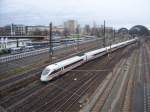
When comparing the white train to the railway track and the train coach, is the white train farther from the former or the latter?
the railway track

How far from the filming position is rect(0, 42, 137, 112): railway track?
897 inches

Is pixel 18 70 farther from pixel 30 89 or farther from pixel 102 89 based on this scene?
pixel 102 89

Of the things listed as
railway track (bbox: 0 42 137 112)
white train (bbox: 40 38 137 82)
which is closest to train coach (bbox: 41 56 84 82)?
white train (bbox: 40 38 137 82)

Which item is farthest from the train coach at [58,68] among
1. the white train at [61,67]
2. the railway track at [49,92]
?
the railway track at [49,92]

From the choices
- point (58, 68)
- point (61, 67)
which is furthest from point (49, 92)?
point (61, 67)

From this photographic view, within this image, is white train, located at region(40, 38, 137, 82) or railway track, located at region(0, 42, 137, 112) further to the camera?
white train, located at region(40, 38, 137, 82)

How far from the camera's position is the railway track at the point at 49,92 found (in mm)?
22781

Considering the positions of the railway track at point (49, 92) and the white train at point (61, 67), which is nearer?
the railway track at point (49, 92)

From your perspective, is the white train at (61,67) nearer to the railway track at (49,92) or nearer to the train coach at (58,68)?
the train coach at (58,68)

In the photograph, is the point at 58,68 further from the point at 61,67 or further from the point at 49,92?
the point at 49,92

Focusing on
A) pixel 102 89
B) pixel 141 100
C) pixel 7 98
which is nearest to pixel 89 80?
pixel 102 89

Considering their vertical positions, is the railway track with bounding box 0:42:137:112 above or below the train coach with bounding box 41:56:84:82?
below

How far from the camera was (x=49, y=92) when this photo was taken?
1077 inches

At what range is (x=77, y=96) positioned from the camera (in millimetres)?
26031
